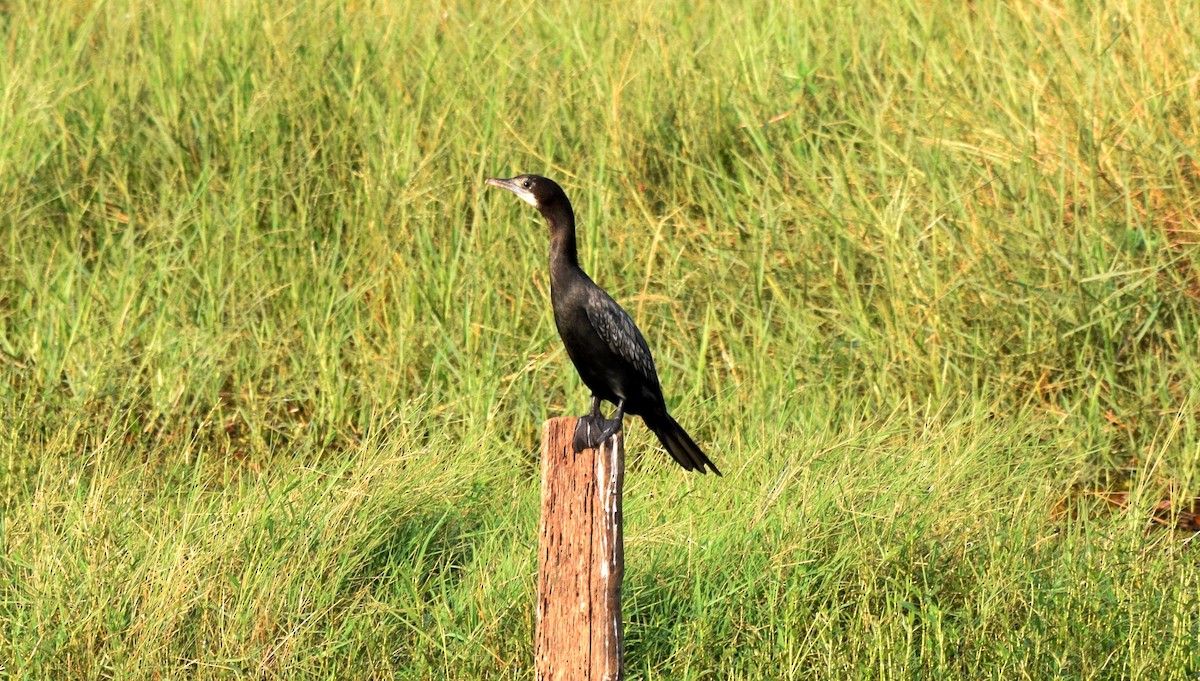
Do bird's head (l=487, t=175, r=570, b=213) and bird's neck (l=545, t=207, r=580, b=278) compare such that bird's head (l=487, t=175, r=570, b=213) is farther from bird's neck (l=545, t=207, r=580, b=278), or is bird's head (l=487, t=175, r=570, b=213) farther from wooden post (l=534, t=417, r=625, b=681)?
wooden post (l=534, t=417, r=625, b=681)

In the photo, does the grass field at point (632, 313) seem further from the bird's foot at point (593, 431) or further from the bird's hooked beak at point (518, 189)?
the bird's hooked beak at point (518, 189)

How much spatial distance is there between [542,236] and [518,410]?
40.0 inches

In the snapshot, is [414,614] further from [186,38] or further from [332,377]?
[186,38]

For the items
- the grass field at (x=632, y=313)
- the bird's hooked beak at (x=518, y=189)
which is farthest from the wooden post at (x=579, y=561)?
the bird's hooked beak at (x=518, y=189)

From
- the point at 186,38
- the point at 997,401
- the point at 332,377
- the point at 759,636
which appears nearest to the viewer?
the point at 759,636

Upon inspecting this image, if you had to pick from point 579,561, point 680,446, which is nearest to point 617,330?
point 680,446

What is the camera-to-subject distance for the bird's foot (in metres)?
3.46

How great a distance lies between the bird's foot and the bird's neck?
0.47 metres

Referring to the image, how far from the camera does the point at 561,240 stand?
415cm

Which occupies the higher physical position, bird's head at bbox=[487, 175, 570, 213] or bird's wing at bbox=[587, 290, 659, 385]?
bird's head at bbox=[487, 175, 570, 213]

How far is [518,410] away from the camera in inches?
217

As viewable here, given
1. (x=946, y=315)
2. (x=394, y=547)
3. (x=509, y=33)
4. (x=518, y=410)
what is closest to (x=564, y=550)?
(x=394, y=547)

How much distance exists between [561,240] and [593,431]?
68 cm

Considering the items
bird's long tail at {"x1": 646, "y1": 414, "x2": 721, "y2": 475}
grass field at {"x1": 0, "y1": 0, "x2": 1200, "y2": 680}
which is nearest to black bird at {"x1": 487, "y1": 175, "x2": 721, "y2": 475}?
bird's long tail at {"x1": 646, "y1": 414, "x2": 721, "y2": 475}
